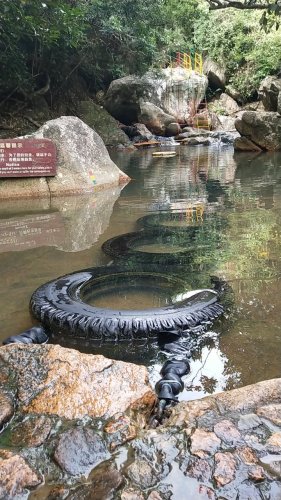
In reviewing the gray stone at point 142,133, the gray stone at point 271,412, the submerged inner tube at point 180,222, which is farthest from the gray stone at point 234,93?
the gray stone at point 271,412

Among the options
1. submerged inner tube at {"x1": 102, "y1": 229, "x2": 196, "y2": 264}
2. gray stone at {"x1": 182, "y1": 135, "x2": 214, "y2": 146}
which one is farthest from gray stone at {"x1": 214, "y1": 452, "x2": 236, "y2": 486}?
gray stone at {"x1": 182, "y1": 135, "x2": 214, "y2": 146}

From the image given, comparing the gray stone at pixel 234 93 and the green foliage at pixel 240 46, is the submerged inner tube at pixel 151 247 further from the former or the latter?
the gray stone at pixel 234 93

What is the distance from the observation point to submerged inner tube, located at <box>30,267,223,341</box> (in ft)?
10.2

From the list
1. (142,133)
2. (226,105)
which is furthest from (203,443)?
(226,105)

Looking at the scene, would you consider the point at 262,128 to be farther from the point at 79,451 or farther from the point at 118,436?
the point at 79,451

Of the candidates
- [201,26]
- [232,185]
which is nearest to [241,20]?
[201,26]

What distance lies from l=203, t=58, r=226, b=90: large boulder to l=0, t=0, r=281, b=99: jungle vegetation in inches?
16.7

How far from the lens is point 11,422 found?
6.57 feet

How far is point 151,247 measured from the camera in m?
5.67

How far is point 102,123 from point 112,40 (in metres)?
3.75

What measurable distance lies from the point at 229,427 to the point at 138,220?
5.06 meters

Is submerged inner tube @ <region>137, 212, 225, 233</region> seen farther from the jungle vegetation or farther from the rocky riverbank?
the rocky riverbank

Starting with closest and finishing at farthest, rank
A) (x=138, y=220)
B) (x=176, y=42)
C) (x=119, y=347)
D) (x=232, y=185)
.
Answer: (x=119, y=347), (x=138, y=220), (x=232, y=185), (x=176, y=42)

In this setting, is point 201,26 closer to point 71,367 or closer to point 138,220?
point 138,220
